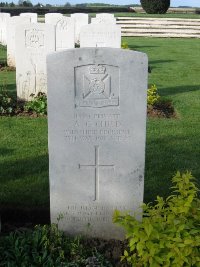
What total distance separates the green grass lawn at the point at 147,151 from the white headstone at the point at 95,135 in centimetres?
81

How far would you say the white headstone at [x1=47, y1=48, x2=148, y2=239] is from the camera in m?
3.67

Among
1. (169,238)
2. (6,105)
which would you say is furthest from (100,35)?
(169,238)

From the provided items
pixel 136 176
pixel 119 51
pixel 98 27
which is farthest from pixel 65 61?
pixel 98 27

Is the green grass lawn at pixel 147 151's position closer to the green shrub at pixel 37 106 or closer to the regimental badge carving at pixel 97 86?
the green shrub at pixel 37 106

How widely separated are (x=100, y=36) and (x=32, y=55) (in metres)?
1.25

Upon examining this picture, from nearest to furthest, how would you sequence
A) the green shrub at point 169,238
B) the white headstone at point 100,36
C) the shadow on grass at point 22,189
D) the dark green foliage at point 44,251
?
the green shrub at point 169,238
the dark green foliage at point 44,251
the shadow on grass at point 22,189
the white headstone at point 100,36

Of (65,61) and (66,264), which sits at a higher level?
(65,61)

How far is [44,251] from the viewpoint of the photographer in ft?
12.2

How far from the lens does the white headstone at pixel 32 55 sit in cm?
862

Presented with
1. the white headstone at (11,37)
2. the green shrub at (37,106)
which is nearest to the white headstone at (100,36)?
the green shrub at (37,106)

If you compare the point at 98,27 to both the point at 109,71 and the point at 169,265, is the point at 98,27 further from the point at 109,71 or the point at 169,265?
the point at 169,265

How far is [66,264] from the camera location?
3621mm

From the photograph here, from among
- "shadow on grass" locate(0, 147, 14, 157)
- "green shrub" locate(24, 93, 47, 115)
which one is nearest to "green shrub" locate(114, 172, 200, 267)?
"shadow on grass" locate(0, 147, 14, 157)

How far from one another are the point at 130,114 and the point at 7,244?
1348mm
